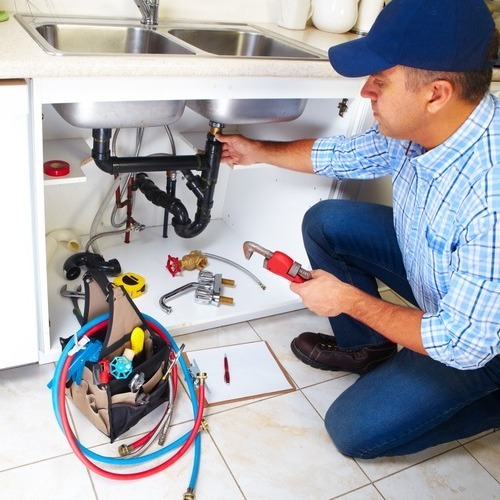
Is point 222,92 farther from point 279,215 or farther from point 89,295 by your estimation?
point 279,215

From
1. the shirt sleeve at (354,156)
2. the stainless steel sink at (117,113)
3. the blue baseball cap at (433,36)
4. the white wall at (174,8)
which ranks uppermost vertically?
the blue baseball cap at (433,36)

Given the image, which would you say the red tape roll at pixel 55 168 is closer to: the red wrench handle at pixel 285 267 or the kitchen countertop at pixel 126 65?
the kitchen countertop at pixel 126 65

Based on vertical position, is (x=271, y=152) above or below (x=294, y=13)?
below

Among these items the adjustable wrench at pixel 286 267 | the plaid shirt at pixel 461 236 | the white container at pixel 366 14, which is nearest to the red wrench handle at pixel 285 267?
the adjustable wrench at pixel 286 267

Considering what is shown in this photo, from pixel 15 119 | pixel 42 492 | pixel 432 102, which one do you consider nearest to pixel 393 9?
pixel 432 102

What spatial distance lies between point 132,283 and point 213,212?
65cm

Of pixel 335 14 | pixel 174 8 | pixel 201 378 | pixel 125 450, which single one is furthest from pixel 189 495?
pixel 335 14

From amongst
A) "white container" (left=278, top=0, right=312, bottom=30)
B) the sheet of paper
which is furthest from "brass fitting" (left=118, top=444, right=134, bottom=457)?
"white container" (left=278, top=0, right=312, bottom=30)

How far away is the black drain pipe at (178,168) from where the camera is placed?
1442 mm

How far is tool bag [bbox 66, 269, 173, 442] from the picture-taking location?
1.29m

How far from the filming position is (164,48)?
5.05ft

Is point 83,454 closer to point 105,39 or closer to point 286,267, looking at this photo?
point 286,267

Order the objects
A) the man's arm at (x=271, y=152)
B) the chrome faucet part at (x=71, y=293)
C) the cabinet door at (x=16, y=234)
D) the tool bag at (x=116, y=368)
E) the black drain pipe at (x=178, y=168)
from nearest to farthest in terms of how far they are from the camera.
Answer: the cabinet door at (x=16, y=234) < the tool bag at (x=116, y=368) < the black drain pipe at (x=178, y=168) < the man's arm at (x=271, y=152) < the chrome faucet part at (x=71, y=293)

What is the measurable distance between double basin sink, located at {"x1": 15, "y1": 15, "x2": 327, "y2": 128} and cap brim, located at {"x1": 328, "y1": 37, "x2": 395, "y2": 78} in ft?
1.00
